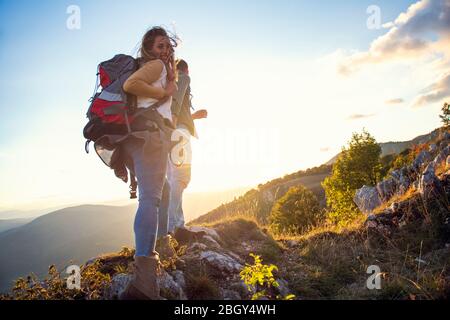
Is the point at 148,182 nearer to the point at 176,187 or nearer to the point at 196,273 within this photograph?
the point at 196,273

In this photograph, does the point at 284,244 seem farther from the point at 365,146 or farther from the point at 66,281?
the point at 365,146

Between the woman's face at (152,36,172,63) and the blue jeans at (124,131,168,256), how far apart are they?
Answer: 919 millimetres

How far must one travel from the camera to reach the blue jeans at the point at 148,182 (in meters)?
2.93

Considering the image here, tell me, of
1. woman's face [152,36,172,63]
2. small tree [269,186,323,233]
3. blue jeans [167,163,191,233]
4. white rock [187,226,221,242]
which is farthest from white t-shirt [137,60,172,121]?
small tree [269,186,323,233]

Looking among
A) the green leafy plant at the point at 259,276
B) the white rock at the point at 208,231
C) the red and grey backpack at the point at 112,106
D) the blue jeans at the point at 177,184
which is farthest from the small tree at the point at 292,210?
the red and grey backpack at the point at 112,106

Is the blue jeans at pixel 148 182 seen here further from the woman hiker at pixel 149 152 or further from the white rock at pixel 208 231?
the white rock at pixel 208 231

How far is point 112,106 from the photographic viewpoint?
3100 mm

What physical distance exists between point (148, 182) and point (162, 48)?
152cm

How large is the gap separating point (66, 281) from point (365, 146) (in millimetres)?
42651

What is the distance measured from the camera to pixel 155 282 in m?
2.89

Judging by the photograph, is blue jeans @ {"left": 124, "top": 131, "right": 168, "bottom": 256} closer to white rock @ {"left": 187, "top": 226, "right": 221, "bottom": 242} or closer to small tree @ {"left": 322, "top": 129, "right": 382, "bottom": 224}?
white rock @ {"left": 187, "top": 226, "right": 221, "bottom": 242}

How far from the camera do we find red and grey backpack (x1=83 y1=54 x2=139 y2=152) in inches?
122

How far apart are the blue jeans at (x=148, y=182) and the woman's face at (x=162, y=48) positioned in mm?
919
